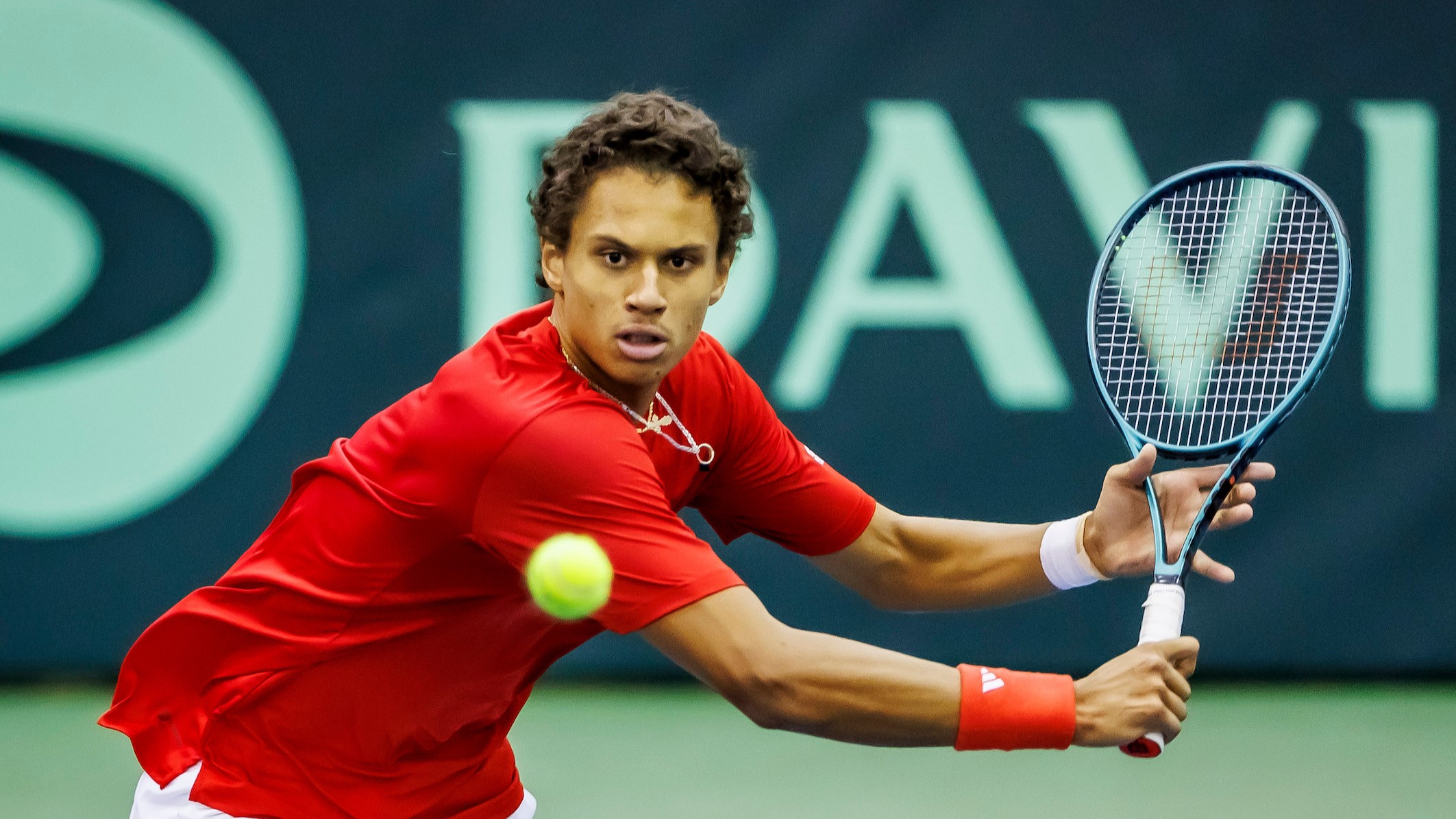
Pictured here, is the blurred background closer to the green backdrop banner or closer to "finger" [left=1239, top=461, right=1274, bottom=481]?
the green backdrop banner

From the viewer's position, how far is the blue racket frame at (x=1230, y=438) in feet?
6.68

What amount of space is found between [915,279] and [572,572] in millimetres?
2637

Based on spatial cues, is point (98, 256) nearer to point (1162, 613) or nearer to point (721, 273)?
point (721, 273)

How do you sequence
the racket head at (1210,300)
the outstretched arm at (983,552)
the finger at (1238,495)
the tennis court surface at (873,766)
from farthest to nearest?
the tennis court surface at (873,766) → the racket head at (1210,300) → the outstretched arm at (983,552) → the finger at (1238,495)

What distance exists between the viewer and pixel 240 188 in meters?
4.21

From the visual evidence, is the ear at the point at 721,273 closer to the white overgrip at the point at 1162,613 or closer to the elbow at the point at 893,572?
the elbow at the point at 893,572

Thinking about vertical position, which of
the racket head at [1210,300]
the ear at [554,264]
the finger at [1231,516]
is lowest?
the finger at [1231,516]

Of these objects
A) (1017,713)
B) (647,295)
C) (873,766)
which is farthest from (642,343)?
(873,766)

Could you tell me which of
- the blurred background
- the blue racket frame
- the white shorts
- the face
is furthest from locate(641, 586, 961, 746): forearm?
the blurred background

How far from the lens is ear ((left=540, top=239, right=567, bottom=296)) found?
6.42 feet

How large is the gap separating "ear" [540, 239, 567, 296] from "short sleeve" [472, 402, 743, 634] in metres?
0.25

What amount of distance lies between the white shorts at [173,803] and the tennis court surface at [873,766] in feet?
4.53

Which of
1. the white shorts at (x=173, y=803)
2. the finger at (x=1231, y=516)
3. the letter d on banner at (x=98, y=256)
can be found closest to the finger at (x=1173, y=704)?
the finger at (x=1231, y=516)

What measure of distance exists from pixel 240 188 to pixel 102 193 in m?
0.39
